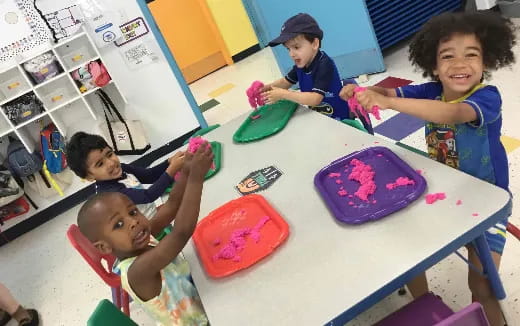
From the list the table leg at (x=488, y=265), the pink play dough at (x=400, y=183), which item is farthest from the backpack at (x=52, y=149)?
the table leg at (x=488, y=265)

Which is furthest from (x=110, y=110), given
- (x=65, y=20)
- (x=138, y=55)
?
(x=65, y=20)

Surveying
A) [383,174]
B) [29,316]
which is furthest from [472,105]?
[29,316]

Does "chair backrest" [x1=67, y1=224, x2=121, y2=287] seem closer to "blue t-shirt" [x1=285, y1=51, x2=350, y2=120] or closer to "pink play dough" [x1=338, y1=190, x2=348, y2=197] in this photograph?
"pink play dough" [x1=338, y1=190, x2=348, y2=197]

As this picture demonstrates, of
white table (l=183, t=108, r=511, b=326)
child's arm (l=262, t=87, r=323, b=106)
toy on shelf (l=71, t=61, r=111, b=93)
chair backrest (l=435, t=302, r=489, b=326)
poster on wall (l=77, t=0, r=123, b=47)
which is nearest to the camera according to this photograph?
chair backrest (l=435, t=302, r=489, b=326)

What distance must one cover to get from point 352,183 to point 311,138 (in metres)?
0.38

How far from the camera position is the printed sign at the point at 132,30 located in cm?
351

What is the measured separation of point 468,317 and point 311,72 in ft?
4.61

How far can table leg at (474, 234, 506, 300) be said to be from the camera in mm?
1025

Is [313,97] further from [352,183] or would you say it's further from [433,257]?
[433,257]

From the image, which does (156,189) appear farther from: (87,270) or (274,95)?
(87,270)

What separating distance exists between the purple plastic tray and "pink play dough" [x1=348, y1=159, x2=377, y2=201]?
12mm

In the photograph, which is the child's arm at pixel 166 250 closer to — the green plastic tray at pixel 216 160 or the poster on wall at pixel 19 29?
the green plastic tray at pixel 216 160

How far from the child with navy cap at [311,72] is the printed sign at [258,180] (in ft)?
1.50

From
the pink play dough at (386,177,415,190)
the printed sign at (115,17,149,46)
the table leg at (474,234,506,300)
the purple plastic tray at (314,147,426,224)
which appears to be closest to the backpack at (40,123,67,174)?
the printed sign at (115,17,149,46)
